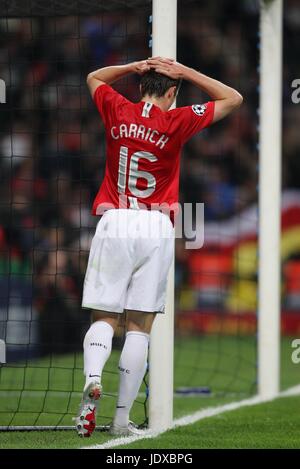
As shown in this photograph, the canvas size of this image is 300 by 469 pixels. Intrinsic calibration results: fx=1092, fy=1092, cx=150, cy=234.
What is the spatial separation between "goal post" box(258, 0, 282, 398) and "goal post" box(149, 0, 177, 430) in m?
2.55

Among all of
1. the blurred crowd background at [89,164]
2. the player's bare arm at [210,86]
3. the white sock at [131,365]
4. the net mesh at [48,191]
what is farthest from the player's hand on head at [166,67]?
the net mesh at [48,191]

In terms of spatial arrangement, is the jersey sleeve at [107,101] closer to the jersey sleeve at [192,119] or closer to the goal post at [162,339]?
the jersey sleeve at [192,119]

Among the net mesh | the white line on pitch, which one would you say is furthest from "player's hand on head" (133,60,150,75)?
the net mesh

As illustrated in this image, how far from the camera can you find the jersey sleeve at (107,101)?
19.5ft

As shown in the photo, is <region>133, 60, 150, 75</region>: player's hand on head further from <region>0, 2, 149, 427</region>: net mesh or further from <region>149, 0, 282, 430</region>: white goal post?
<region>0, 2, 149, 427</region>: net mesh

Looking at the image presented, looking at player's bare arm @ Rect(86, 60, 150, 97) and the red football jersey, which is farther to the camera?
player's bare arm @ Rect(86, 60, 150, 97)

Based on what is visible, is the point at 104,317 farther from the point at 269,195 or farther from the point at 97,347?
the point at 269,195

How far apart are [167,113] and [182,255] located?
9.64m

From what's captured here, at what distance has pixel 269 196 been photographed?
9047 mm

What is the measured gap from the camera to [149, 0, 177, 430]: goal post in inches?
259

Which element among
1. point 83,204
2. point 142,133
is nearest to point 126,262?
point 142,133

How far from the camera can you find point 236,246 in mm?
16156

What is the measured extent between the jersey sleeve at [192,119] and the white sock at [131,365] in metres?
1.12

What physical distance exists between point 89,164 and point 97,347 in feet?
24.1
